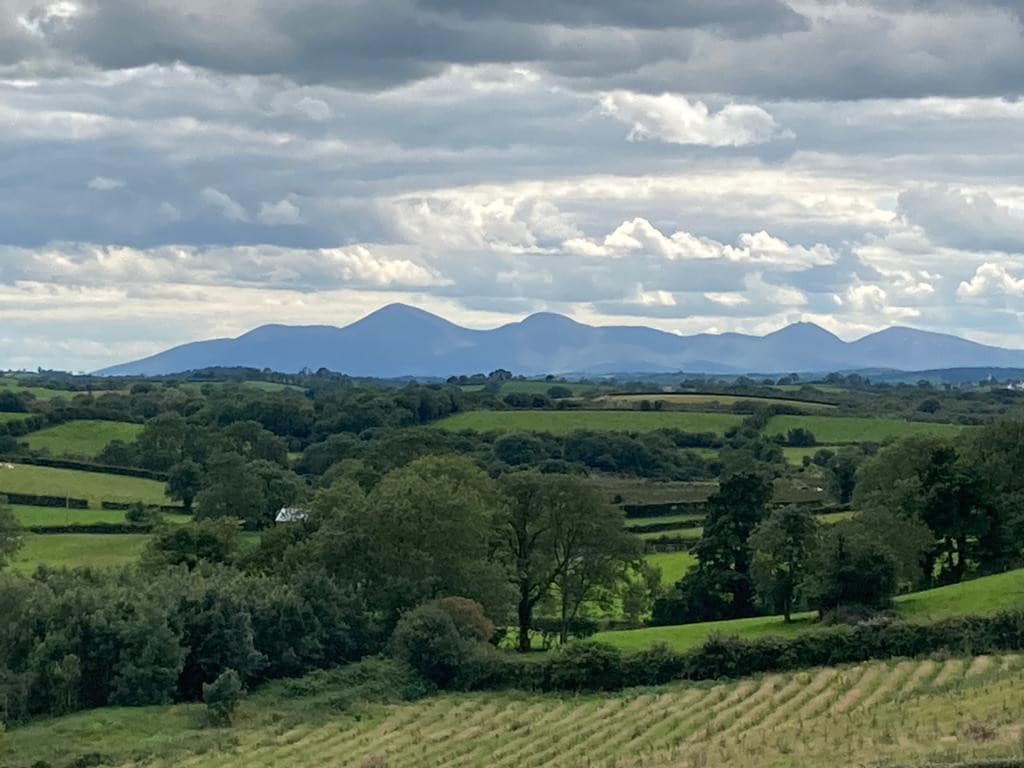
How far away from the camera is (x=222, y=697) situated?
5444 cm

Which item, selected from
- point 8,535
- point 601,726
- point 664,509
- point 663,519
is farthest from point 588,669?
point 664,509

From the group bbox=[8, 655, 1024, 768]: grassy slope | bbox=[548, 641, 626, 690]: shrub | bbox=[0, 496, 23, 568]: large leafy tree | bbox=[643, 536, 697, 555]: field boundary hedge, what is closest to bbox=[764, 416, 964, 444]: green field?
bbox=[643, 536, 697, 555]: field boundary hedge

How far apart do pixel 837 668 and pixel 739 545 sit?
16.3 metres

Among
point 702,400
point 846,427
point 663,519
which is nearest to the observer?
point 663,519

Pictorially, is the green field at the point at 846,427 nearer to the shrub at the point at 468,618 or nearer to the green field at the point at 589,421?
the green field at the point at 589,421

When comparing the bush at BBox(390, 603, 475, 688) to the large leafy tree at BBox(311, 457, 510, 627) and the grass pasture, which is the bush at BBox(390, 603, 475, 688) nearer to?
the large leafy tree at BBox(311, 457, 510, 627)

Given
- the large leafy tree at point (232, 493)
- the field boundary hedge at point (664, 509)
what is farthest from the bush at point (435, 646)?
the large leafy tree at point (232, 493)

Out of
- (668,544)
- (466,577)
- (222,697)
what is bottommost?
(222,697)

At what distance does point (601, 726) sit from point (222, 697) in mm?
15874

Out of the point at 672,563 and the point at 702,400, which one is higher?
the point at 702,400

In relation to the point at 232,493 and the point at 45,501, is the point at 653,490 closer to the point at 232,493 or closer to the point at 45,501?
the point at 232,493

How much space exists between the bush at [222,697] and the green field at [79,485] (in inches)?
2245

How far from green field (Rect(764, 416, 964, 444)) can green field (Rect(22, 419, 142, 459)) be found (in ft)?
230

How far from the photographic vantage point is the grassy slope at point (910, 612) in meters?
58.3
